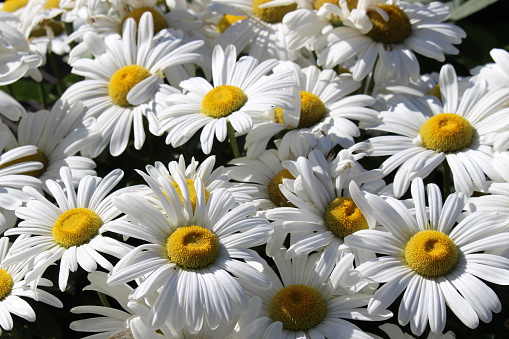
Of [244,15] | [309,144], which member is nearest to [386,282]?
[309,144]

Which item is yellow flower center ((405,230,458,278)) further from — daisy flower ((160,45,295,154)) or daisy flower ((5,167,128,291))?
daisy flower ((5,167,128,291))

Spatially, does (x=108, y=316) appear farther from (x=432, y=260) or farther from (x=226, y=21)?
(x=226, y=21)

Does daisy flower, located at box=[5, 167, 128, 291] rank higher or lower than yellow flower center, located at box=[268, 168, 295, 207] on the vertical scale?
higher

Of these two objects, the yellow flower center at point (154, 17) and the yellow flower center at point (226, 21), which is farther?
the yellow flower center at point (226, 21)

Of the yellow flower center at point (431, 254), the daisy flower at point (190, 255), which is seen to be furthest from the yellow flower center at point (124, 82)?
the yellow flower center at point (431, 254)

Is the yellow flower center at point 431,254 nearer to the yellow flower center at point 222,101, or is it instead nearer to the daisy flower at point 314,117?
the daisy flower at point 314,117

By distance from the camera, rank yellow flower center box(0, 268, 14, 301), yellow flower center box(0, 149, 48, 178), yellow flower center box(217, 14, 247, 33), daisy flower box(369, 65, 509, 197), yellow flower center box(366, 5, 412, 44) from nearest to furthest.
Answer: yellow flower center box(0, 268, 14, 301) → daisy flower box(369, 65, 509, 197) → yellow flower center box(0, 149, 48, 178) → yellow flower center box(366, 5, 412, 44) → yellow flower center box(217, 14, 247, 33)

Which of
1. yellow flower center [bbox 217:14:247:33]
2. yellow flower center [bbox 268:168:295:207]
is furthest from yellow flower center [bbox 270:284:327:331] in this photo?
yellow flower center [bbox 217:14:247:33]
